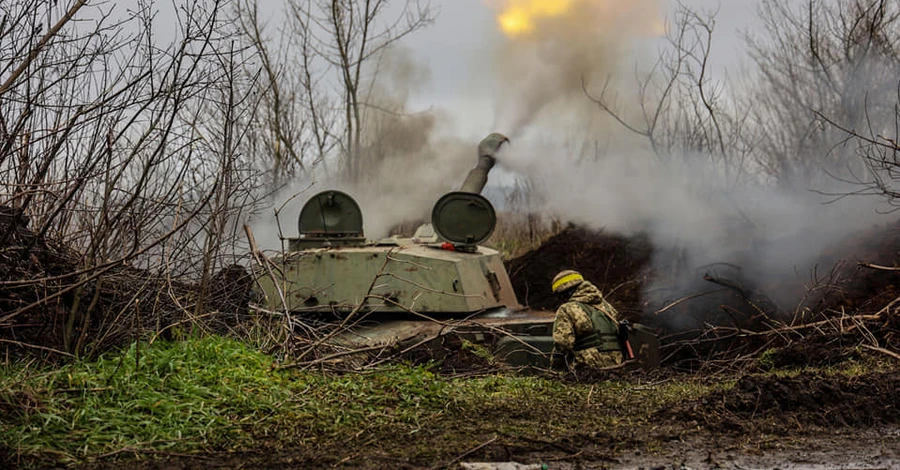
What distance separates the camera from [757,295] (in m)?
14.6

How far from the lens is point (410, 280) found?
10891mm

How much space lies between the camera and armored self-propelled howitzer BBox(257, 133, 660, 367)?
10.4m

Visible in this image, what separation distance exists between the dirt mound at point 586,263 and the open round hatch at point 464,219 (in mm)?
7059

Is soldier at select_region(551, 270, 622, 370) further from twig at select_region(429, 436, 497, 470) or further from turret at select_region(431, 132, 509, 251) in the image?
twig at select_region(429, 436, 497, 470)

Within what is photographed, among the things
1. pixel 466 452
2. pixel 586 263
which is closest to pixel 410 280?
pixel 466 452

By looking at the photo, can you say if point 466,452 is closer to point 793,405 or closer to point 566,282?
point 793,405

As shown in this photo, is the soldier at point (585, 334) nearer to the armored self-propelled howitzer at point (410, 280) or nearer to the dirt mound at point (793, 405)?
the armored self-propelled howitzer at point (410, 280)

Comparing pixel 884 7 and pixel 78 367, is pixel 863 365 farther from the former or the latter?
pixel 884 7

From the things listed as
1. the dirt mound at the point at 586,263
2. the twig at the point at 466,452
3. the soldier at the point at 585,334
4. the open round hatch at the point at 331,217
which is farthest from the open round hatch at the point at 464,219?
the dirt mound at the point at 586,263

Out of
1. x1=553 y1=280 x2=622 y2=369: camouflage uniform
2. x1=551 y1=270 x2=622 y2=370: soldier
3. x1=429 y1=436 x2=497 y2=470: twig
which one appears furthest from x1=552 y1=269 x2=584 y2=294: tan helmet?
x1=429 y1=436 x2=497 y2=470: twig

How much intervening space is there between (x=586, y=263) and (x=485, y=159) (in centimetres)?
626

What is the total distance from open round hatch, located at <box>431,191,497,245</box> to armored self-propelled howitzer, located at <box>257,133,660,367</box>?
0.01 metres

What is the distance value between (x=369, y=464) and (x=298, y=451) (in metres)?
0.54

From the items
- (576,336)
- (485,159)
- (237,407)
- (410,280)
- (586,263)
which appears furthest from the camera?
(586,263)
